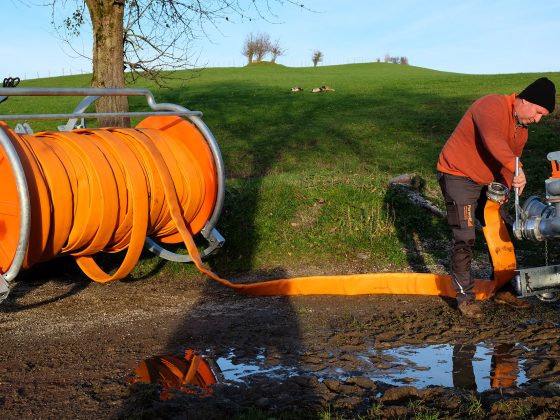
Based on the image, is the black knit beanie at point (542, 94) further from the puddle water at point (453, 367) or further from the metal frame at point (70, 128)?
the metal frame at point (70, 128)

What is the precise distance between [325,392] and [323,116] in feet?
67.9

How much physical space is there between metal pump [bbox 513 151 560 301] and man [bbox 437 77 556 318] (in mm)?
238

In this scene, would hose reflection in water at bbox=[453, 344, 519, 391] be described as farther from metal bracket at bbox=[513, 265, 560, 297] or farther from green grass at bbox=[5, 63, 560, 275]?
green grass at bbox=[5, 63, 560, 275]

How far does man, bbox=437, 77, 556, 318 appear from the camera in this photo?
19.9 ft

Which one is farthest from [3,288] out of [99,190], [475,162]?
[475,162]

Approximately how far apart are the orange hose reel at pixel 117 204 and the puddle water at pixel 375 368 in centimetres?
164

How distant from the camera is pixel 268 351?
17.7 ft

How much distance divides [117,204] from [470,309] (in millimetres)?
3317

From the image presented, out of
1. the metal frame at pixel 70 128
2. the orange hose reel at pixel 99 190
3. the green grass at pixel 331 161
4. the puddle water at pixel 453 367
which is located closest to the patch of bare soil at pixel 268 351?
the puddle water at pixel 453 367

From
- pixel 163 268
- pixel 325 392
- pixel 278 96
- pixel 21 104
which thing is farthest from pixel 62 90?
pixel 21 104

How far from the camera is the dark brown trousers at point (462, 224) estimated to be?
20.9 ft

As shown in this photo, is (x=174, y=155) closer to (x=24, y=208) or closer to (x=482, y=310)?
(x=24, y=208)

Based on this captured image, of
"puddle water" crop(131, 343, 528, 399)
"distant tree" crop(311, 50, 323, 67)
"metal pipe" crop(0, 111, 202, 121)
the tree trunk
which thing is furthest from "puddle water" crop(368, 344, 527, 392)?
"distant tree" crop(311, 50, 323, 67)

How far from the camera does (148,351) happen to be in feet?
18.0
